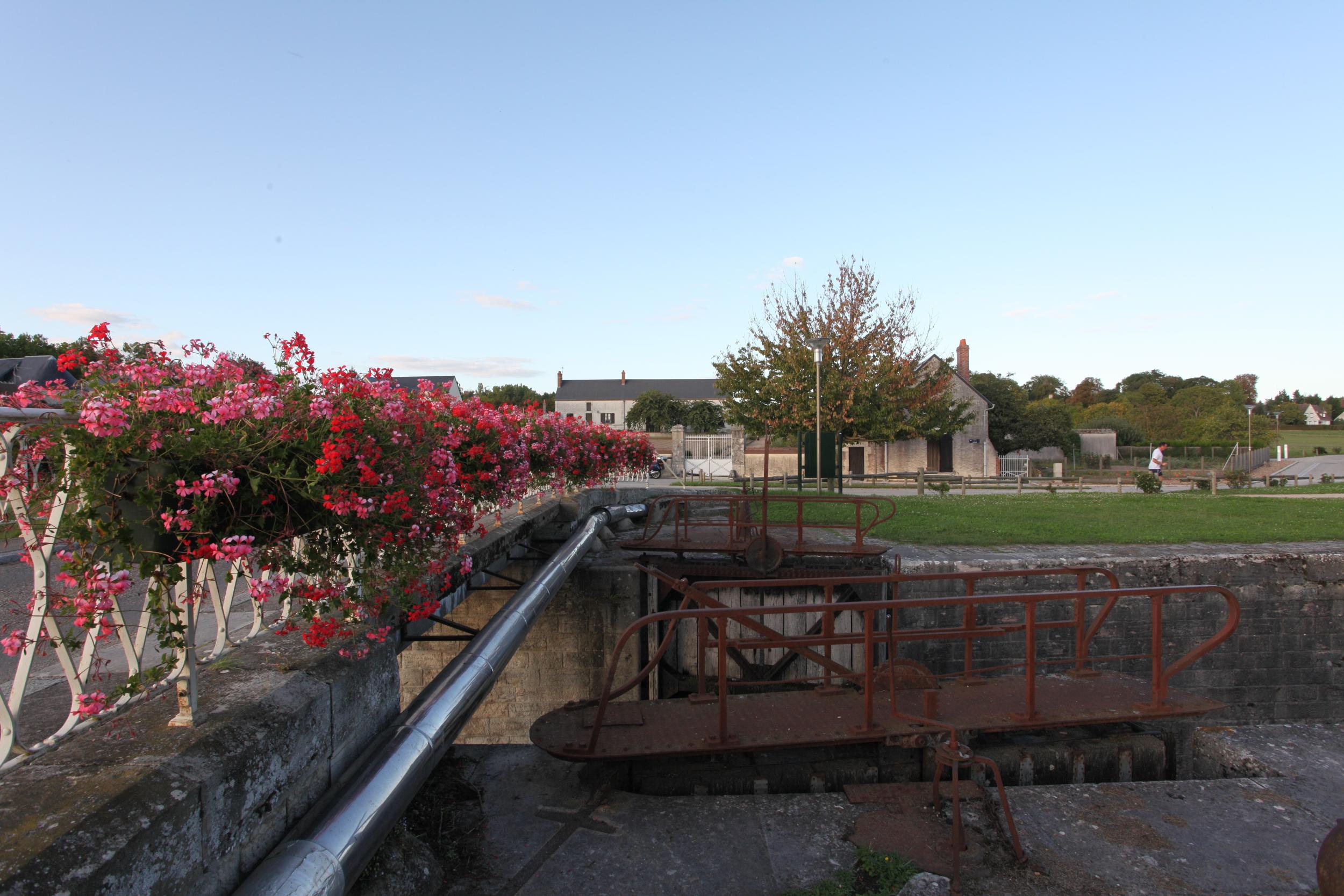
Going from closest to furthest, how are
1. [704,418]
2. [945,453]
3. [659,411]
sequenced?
[945,453], [704,418], [659,411]

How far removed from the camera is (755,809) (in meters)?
4.09

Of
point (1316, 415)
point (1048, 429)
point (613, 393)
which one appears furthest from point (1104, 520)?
point (1316, 415)

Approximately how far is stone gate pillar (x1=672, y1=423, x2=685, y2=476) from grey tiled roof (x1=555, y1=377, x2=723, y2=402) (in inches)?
1752

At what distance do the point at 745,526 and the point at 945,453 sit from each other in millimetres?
28796

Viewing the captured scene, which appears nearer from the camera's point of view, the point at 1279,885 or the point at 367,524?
the point at 367,524

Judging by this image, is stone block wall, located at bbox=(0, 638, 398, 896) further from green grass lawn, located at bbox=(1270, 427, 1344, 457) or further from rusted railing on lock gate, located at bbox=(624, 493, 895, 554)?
green grass lawn, located at bbox=(1270, 427, 1344, 457)

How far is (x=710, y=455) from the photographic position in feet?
99.3

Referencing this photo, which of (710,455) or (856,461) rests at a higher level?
(710,455)

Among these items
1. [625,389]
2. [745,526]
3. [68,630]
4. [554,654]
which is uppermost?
[625,389]

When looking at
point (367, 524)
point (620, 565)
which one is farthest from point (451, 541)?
point (620, 565)

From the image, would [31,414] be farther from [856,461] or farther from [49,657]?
[856,461]

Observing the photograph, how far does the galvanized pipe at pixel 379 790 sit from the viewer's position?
214 centimetres

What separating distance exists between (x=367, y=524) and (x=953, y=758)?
296 centimetres

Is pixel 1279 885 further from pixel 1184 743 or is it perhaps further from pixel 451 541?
pixel 451 541
